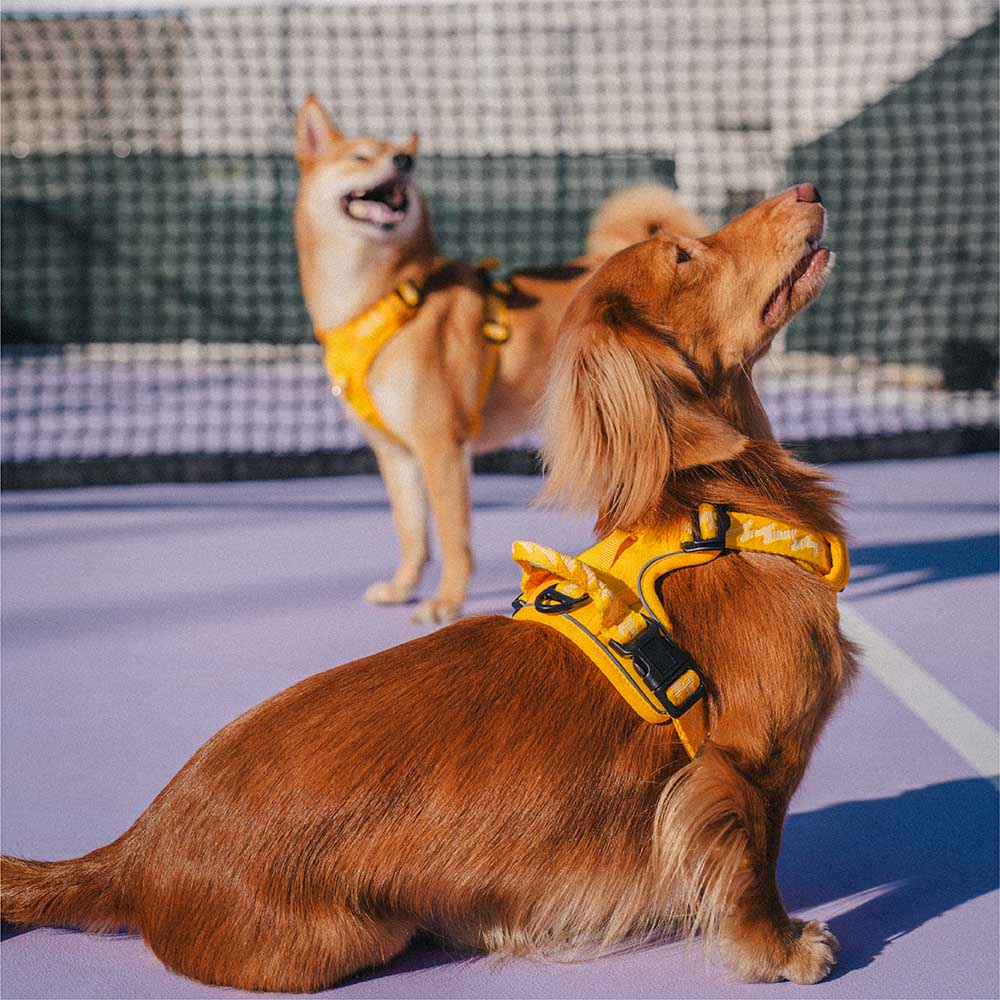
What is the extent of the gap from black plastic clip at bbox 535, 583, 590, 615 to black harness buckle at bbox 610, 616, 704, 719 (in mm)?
101

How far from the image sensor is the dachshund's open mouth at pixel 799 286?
1.83m

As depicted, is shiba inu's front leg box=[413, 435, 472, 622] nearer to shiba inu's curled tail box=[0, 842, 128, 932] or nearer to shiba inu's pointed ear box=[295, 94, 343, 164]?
shiba inu's pointed ear box=[295, 94, 343, 164]

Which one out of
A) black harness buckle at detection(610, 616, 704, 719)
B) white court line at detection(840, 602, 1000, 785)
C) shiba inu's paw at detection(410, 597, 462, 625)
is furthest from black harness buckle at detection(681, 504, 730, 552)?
shiba inu's paw at detection(410, 597, 462, 625)

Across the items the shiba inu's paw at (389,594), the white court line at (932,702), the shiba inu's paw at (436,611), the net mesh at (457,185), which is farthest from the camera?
the net mesh at (457,185)

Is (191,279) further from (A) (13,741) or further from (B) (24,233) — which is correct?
(A) (13,741)

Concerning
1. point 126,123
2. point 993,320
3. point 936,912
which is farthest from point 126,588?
point 126,123

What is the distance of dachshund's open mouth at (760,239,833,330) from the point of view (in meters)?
1.83

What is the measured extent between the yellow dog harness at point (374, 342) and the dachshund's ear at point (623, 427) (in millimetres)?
2046

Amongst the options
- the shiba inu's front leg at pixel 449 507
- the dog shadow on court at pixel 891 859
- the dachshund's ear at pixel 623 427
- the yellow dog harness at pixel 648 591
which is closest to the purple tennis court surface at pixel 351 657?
the dog shadow on court at pixel 891 859

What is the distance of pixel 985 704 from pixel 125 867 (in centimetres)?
202

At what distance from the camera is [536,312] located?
3.94 meters

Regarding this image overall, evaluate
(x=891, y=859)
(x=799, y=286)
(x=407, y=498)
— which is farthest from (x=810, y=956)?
(x=407, y=498)

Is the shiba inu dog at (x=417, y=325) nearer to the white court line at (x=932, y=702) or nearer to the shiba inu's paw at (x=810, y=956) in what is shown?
the white court line at (x=932, y=702)

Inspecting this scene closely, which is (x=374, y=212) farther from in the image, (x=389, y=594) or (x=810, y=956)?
(x=810, y=956)
